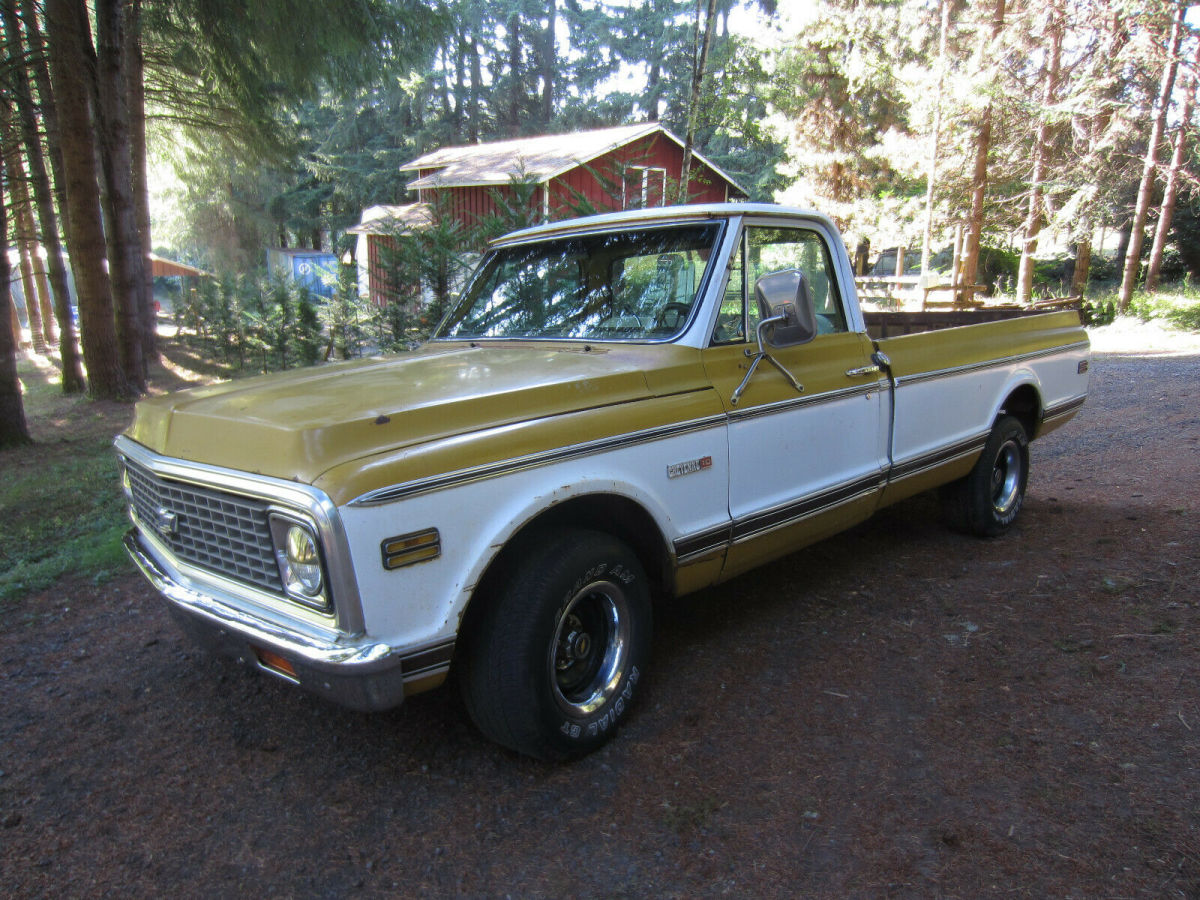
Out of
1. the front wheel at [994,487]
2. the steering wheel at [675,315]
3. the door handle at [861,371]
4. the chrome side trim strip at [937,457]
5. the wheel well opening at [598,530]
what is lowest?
the front wheel at [994,487]

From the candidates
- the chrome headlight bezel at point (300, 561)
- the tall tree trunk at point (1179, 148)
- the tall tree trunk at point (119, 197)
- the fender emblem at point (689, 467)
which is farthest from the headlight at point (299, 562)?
the tall tree trunk at point (1179, 148)

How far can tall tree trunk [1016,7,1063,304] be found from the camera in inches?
703

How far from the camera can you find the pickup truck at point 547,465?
2.34 meters

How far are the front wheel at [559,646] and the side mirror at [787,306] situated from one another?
1.16 meters

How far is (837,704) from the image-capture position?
3.26 m

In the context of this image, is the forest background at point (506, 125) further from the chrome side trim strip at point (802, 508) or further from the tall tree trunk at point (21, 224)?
the chrome side trim strip at point (802, 508)

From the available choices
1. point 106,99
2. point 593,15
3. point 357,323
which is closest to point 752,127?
point 357,323

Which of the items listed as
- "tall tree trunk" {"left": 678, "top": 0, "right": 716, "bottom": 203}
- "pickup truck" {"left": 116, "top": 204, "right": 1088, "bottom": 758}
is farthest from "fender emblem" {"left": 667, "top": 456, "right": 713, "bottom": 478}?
"tall tree trunk" {"left": 678, "top": 0, "right": 716, "bottom": 203}

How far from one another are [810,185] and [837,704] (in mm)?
26905

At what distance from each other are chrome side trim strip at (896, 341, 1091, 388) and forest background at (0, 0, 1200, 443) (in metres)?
6.01

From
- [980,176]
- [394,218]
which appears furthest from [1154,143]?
[394,218]

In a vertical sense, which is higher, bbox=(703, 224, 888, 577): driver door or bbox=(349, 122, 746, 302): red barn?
bbox=(349, 122, 746, 302): red barn

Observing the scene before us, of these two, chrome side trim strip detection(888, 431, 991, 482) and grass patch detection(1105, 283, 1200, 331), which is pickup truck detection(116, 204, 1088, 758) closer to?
chrome side trim strip detection(888, 431, 991, 482)

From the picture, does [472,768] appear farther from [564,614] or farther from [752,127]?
[752,127]
